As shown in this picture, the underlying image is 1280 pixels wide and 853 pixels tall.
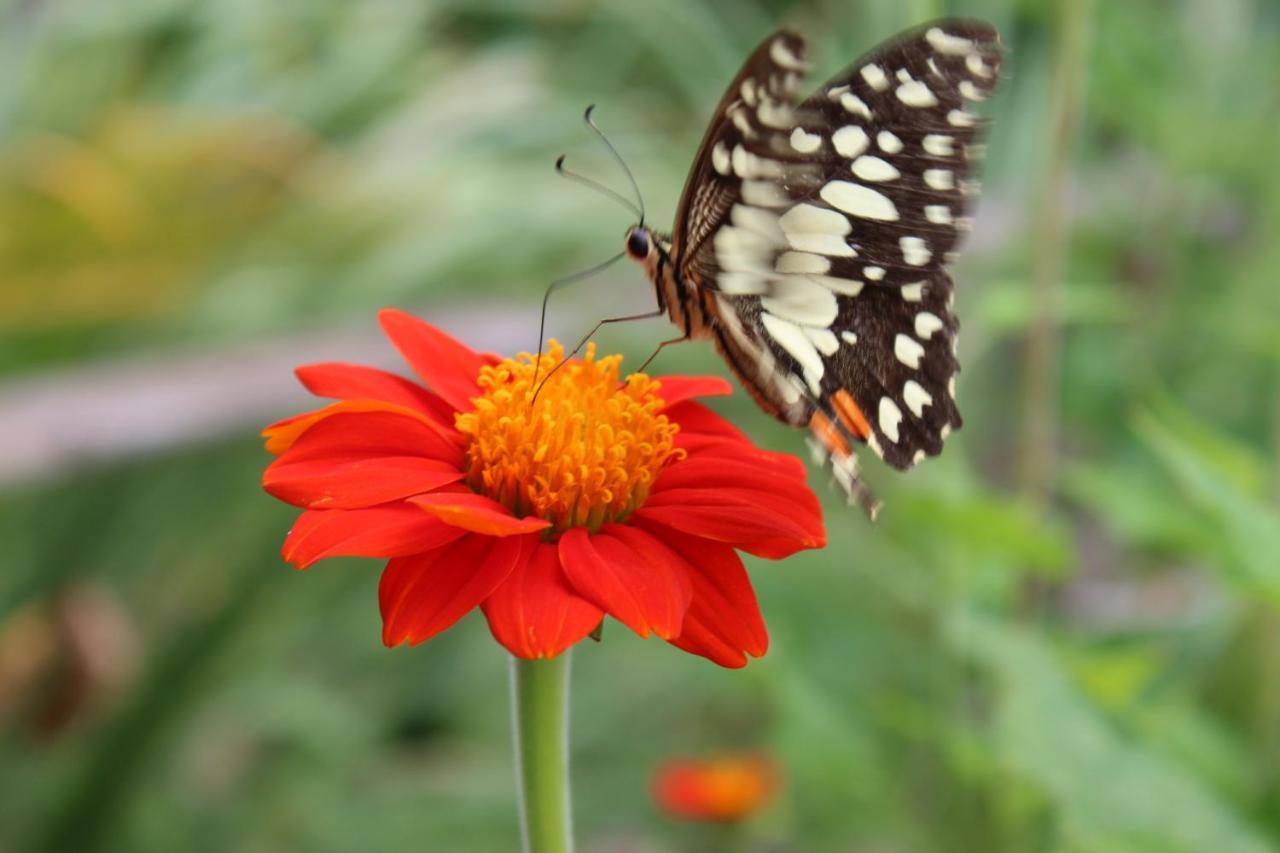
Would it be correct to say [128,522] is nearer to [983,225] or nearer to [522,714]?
[983,225]

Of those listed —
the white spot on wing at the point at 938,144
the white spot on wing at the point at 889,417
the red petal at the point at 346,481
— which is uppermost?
the white spot on wing at the point at 938,144

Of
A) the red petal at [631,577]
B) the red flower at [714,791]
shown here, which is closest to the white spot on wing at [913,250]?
the red petal at [631,577]

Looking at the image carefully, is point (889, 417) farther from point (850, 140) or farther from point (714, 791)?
point (714, 791)

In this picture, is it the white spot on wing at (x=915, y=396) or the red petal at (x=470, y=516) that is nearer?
the red petal at (x=470, y=516)

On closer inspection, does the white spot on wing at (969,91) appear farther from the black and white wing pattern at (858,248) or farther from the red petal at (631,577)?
the red petal at (631,577)

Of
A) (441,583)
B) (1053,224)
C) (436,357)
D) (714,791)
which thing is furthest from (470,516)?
(714,791)

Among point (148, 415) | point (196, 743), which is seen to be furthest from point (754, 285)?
point (196, 743)
